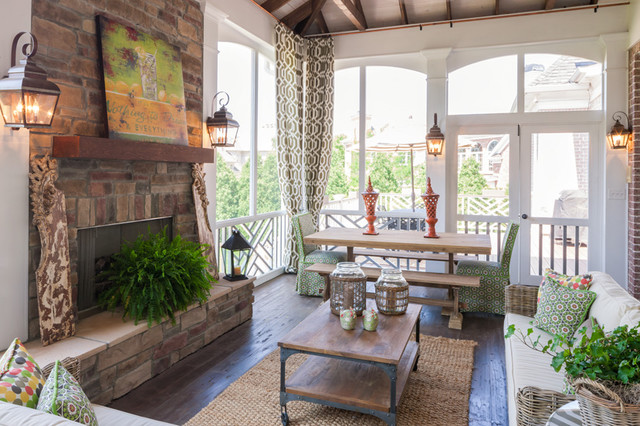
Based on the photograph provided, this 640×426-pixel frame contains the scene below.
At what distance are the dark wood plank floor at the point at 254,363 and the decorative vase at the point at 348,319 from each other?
854mm

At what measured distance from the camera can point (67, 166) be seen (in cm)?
281

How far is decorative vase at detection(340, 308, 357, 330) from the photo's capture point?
252 cm

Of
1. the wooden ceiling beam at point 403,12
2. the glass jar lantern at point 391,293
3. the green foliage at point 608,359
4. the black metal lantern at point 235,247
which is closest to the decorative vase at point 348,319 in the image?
the glass jar lantern at point 391,293

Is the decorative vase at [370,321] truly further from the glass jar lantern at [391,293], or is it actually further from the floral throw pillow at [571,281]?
the floral throw pillow at [571,281]

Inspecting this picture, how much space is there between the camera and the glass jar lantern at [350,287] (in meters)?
2.69

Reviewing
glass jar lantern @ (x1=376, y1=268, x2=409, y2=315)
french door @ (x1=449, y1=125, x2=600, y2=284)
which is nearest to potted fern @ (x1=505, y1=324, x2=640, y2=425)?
glass jar lantern @ (x1=376, y1=268, x2=409, y2=315)

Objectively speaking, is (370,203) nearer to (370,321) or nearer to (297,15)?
(370,321)

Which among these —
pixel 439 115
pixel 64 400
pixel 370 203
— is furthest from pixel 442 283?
pixel 64 400

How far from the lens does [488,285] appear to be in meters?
4.40

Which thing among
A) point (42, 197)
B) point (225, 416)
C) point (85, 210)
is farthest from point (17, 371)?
point (85, 210)

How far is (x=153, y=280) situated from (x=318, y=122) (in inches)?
144

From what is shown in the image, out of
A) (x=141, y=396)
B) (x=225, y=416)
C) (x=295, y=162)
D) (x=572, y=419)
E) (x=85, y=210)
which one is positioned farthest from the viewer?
(x=295, y=162)

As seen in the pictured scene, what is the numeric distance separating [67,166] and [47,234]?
0.46 meters

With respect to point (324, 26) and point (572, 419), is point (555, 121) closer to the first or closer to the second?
point (324, 26)
